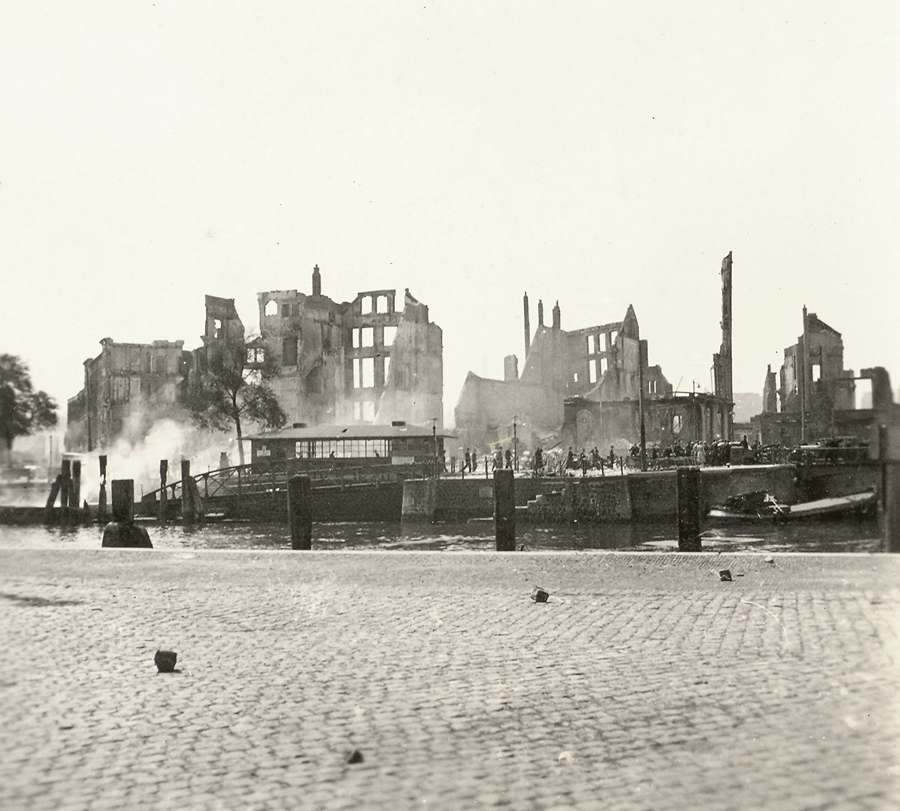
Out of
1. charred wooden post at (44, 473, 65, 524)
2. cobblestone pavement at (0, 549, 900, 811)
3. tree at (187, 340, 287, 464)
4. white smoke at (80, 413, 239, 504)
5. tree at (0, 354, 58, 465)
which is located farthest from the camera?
white smoke at (80, 413, 239, 504)

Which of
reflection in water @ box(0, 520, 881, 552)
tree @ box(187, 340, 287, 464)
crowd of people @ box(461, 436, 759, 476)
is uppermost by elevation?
tree @ box(187, 340, 287, 464)

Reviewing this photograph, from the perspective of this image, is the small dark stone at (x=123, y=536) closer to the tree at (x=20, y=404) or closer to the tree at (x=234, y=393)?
the tree at (x=20, y=404)

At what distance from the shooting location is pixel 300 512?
16953 mm

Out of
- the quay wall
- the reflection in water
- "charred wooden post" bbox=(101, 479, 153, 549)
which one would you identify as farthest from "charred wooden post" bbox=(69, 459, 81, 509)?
"charred wooden post" bbox=(101, 479, 153, 549)

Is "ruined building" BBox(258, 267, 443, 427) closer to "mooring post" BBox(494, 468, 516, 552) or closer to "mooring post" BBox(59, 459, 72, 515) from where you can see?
"mooring post" BBox(59, 459, 72, 515)

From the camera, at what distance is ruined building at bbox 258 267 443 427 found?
58625 millimetres

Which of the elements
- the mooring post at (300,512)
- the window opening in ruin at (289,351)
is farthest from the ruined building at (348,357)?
the mooring post at (300,512)

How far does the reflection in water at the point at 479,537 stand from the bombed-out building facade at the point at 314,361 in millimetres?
19550

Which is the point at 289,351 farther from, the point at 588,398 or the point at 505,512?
the point at 505,512

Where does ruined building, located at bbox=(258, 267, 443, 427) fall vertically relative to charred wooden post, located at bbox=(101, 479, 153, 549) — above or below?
above

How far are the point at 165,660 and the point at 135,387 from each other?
5075 centimetres

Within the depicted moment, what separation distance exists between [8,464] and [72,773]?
58.3 ft

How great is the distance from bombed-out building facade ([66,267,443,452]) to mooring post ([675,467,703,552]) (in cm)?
3793

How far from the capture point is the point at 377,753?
4355 mm
